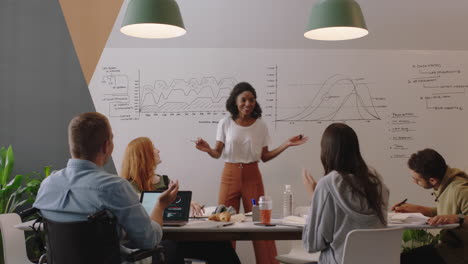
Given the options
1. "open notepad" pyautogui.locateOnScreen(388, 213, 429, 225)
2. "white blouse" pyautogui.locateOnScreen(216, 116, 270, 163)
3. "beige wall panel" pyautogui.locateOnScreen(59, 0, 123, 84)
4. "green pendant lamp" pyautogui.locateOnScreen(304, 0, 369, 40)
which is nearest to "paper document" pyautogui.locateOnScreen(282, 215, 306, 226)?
"open notepad" pyautogui.locateOnScreen(388, 213, 429, 225)

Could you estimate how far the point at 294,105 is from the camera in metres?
5.29

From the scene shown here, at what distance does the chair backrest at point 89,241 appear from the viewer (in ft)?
6.72

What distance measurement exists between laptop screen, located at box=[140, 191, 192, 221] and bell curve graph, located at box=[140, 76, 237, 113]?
2.40 m

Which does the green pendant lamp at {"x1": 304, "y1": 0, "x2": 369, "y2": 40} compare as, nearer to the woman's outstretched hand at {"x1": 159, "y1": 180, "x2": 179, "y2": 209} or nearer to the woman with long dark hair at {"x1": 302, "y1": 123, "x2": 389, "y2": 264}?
the woman with long dark hair at {"x1": 302, "y1": 123, "x2": 389, "y2": 264}

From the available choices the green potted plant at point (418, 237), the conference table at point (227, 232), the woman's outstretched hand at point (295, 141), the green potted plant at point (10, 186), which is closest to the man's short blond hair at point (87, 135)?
the conference table at point (227, 232)

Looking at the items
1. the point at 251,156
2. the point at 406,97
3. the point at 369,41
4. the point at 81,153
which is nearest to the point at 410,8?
the point at 369,41

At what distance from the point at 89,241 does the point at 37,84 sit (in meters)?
3.71

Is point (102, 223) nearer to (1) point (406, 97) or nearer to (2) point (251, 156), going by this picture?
(2) point (251, 156)

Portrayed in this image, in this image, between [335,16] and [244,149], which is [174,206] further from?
[244,149]

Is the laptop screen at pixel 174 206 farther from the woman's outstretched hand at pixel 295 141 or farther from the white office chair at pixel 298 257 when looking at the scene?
the woman's outstretched hand at pixel 295 141

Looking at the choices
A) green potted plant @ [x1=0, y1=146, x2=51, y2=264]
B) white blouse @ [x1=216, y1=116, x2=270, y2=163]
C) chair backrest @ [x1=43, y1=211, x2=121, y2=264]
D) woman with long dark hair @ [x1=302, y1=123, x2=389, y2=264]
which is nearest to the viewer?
chair backrest @ [x1=43, y1=211, x2=121, y2=264]

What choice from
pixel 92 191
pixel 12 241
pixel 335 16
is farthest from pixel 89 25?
pixel 92 191

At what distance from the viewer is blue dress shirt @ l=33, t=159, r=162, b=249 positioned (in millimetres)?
2104

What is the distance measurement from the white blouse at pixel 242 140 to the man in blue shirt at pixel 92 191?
8.24ft
